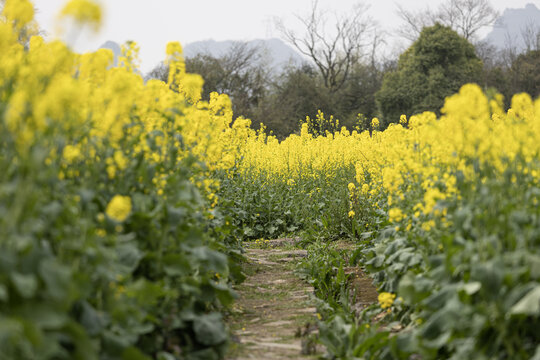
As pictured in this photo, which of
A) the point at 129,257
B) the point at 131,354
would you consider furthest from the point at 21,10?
the point at 131,354

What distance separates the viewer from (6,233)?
1.81 m

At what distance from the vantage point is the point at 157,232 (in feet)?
9.66

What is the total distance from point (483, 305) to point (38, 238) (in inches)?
81.2

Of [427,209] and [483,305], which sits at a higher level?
[427,209]

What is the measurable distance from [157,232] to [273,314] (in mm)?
2058

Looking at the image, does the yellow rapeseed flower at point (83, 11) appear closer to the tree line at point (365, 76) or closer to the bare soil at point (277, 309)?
the bare soil at point (277, 309)

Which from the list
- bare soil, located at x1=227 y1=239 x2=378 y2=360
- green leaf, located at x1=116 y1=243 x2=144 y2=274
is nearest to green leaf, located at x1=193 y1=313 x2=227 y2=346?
bare soil, located at x1=227 y1=239 x2=378 y2=360

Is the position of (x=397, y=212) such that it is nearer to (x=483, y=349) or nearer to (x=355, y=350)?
(x=355, y=350)

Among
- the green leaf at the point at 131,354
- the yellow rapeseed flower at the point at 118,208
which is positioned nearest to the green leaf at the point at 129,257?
the yellow rapeseed flower at the point at 118,208

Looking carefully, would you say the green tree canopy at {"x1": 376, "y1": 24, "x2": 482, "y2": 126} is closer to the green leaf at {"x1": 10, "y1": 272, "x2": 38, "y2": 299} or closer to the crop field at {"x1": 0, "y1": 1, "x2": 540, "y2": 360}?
the crop field at {"x1": 0, "y1": 1, "x2": 540, "y2": 360}

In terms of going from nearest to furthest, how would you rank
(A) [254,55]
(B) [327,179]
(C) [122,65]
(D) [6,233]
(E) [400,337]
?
(D) [6,233] < (E) [400,337] < (C) [122,65] < (B) [327,179] < (A) [254,55]

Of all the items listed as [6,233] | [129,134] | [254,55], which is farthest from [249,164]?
[254,55]

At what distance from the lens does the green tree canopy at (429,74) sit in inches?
1023

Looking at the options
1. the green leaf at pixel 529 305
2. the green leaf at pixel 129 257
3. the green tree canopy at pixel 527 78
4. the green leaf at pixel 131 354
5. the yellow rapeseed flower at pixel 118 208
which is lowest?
the green leaf at pixel 131 354
